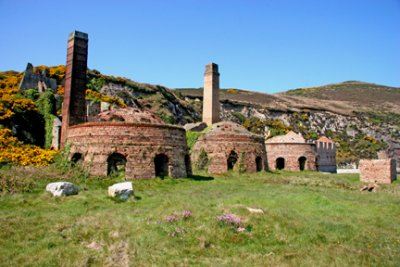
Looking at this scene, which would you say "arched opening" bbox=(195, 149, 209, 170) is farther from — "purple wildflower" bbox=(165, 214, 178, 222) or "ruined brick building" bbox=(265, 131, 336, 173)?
"purple wildflower" bbox=(165, 214, 178, 222)

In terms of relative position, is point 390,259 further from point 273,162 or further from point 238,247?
point 273,162

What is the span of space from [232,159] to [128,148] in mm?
11044

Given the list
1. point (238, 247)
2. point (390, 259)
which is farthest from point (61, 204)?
point (390, 259)

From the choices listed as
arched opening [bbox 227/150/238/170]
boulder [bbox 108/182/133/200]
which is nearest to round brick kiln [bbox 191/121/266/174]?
arched opening [bbox 227/150/238/170]

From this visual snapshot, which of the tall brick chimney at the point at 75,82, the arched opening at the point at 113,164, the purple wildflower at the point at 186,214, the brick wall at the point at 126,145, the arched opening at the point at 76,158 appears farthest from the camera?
the tall brick chimney at the point at 75,82

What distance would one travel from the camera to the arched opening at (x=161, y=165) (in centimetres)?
1822

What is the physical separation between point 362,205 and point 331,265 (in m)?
6.76

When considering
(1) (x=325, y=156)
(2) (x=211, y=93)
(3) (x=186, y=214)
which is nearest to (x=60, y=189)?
(3) (x=186, y=214)

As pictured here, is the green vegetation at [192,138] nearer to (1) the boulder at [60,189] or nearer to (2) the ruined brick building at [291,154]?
(2) the ruined brick building at [291,154]

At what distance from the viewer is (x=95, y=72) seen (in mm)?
46125

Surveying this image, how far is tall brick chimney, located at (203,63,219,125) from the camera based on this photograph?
3428cm

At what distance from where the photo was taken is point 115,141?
1698cm

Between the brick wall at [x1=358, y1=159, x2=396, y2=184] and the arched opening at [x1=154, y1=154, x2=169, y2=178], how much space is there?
13378 millimetres

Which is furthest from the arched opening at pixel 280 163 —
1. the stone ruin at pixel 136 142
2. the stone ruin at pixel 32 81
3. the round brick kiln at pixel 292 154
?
the stone ruin at pixel 32 81
